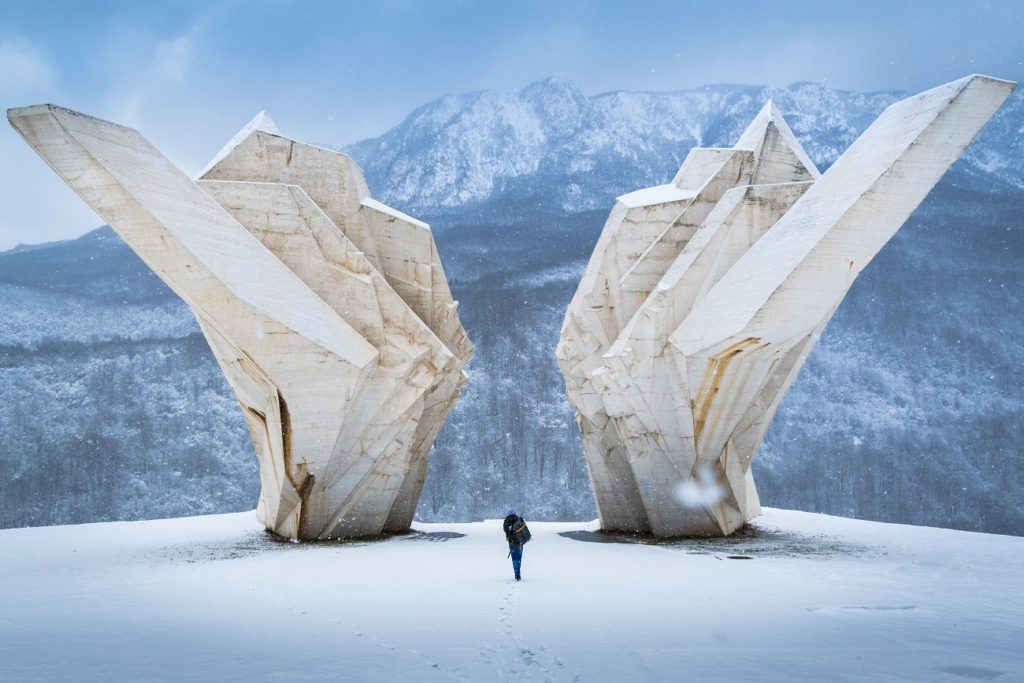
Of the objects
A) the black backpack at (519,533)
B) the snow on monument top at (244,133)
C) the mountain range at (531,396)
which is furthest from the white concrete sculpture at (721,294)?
the mountain range at (531,396)

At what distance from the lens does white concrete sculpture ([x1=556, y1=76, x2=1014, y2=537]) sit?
13.2 m

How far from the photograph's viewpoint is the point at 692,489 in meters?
15.9

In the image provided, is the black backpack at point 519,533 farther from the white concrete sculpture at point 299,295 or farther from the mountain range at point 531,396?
the mountain range at point 531,396

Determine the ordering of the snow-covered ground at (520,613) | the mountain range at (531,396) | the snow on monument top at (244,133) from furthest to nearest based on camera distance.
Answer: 1. the mountain range at (531,396)
2. the snow on monument top at (244,133)
3. the snow-covered ground at (520,613)

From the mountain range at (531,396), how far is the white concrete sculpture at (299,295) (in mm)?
31350

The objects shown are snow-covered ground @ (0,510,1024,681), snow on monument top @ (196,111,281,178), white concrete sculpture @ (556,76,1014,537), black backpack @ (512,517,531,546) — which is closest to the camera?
snow-covered ground @ (0,510,1024,681)

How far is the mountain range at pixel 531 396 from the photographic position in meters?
46.8

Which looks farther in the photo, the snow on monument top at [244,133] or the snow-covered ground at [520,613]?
the snow on monument top at [244,133]

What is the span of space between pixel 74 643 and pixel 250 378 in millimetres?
8729

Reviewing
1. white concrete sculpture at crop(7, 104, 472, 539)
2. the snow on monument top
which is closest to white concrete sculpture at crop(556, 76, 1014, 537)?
white concrete sculpture at crop(7, 104, 472, 539)

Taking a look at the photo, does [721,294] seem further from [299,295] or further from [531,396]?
[531,396]

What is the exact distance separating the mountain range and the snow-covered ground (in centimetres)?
3500

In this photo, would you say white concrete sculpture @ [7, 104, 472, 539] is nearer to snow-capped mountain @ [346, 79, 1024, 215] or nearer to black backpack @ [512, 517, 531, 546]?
black backpack @ [512, 517, 531, 546]

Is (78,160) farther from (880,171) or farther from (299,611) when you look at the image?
(880,171)
